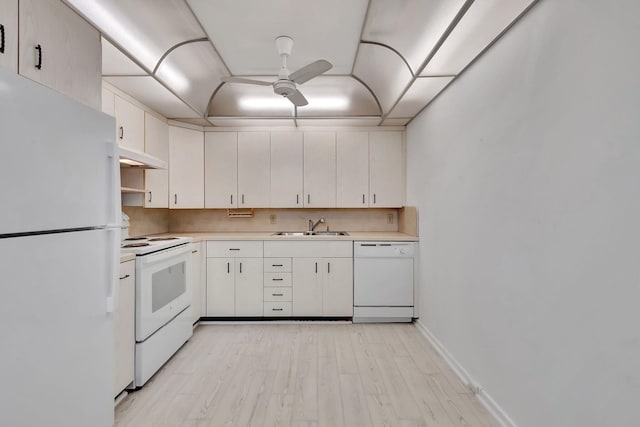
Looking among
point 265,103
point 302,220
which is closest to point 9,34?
point 265,103

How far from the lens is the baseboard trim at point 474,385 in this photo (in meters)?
1.72

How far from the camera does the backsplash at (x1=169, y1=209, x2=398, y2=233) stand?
4004 millimetres

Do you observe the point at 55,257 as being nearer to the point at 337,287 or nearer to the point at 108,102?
the point at 108,102

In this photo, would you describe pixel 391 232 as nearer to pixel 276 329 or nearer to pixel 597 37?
pixel 276 329

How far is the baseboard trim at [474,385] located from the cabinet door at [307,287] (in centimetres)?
120

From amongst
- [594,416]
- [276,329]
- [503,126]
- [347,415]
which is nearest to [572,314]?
[594,416]

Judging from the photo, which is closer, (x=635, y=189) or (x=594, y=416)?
(x=635, y=189)

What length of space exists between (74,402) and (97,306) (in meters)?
0.42

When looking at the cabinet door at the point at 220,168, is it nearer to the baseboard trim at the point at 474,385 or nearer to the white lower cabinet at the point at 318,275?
the white lower cabinet at the point at 318,275

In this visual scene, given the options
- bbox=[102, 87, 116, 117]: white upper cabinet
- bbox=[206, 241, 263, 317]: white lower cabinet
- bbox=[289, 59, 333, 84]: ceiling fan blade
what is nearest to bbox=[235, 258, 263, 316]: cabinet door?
bbox=[206, 241, 263, 317]: white lower cabinet

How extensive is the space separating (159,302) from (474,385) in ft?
7.96

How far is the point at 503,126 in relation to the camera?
176cm

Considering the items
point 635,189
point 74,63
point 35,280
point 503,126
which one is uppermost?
point 74,63

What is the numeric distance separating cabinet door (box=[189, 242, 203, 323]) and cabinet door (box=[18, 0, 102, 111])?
1.76 m
